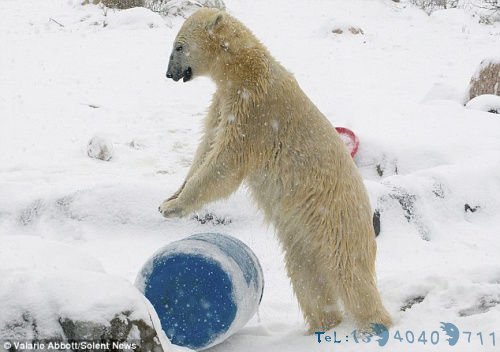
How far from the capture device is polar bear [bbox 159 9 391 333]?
3.89 metres

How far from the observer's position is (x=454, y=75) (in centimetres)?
1302

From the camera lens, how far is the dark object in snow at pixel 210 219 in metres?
6.14

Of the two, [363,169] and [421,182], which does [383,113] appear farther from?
[421,182]

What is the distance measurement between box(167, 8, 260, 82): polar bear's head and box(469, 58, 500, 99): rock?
272 inches

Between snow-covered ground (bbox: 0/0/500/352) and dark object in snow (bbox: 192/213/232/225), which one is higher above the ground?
snow-covered ground (bbox: 0/0/500/352)

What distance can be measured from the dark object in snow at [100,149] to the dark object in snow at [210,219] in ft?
6.06

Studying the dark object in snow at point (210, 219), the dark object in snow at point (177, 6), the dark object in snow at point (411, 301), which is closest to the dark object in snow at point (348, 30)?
the dark object in snow at point (177, 6)

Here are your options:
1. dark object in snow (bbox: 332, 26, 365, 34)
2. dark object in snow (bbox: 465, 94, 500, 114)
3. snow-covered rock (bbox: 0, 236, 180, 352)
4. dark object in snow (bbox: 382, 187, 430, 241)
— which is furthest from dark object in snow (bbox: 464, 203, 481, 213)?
dark object in snow (bbox: 332, 26, 365, 34)

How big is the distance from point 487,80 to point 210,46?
7.22 meters

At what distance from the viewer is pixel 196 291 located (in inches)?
151

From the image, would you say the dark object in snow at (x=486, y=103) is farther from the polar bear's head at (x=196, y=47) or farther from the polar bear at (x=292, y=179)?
the polar bear's head at (x=196, y=47)

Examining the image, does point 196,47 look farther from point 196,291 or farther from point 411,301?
point 411,301

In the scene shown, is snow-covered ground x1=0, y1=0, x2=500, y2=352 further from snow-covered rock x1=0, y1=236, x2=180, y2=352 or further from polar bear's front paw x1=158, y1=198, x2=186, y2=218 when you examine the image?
polar bear's front paw x1=158, y1=198, x2=186, y2=218

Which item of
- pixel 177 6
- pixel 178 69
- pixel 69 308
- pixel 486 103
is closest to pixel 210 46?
pixel 178 69
